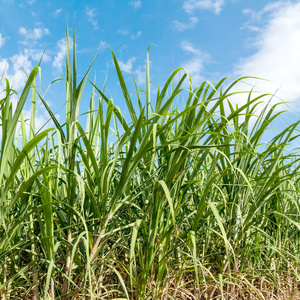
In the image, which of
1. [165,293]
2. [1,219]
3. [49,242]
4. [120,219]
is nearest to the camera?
[1,219]

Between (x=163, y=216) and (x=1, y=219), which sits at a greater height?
(x=163, y=216)

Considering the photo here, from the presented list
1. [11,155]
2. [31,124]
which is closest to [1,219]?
[11,155]

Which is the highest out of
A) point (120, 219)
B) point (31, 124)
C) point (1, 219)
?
point (31, 124)

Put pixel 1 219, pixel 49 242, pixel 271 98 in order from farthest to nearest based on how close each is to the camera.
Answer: pixel 271 98 → pixel 49 242 → pixel 1 219

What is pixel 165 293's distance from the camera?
1.10 metres

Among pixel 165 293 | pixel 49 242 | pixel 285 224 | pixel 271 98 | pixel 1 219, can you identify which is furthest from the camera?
pixel 285 224

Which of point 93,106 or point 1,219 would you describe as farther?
point 93,106

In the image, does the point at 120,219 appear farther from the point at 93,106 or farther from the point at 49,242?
the point at 93,106

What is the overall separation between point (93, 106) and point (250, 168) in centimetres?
72

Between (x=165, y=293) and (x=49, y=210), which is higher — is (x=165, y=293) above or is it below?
below

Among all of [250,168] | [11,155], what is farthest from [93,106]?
[250,168]

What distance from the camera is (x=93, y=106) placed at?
4.53ft

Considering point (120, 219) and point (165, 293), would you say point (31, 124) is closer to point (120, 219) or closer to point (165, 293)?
point (120, 219)

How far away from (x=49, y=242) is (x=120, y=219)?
0.38m
